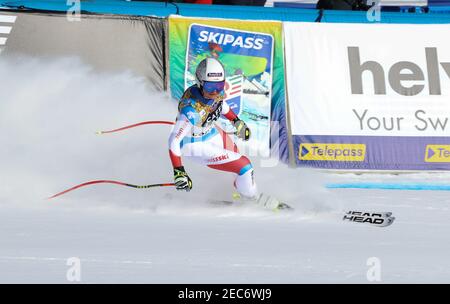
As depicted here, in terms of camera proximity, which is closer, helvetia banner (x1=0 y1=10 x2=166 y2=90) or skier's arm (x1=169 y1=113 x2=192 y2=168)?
skier's arm (x1=169 y1=113 x2=192 y2=168)

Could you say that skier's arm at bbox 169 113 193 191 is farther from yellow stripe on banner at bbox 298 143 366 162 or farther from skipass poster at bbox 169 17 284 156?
yellow stripe on banner at bbox 298 143 366 162

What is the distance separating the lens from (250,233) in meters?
7.25

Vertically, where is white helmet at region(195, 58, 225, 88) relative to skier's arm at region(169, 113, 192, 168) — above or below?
above

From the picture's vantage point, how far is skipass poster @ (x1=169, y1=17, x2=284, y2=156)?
10.7m

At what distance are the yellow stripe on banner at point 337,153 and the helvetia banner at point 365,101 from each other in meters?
0.01

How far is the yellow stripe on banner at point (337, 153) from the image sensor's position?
35.2 ft

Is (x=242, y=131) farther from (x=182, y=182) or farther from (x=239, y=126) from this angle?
(x=182, y=182)

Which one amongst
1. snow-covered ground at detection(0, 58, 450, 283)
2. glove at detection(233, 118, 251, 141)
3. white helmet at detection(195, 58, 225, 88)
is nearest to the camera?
snow-covered ground at detection(0, 58, 450, 283)

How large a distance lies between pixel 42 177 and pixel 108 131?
92cm

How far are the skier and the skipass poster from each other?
6.99ft

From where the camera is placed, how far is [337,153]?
10.7 m

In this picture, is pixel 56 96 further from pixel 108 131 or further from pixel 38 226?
pixel 38 226

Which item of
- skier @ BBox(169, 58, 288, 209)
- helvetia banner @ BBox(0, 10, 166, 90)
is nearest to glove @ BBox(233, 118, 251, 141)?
skier @ BBox(169, 58, 288, 209)
